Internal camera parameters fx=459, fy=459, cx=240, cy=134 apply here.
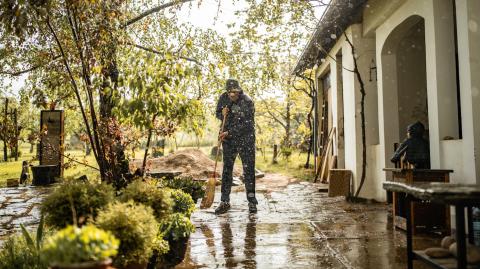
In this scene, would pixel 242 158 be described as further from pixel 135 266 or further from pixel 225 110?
pixel 135 266

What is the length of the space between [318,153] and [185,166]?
4464 millimetres

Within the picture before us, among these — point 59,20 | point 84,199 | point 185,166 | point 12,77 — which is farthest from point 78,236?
point 185,166

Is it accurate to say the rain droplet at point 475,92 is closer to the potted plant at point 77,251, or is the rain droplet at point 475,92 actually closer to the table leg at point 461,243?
the table leg at point 461,243

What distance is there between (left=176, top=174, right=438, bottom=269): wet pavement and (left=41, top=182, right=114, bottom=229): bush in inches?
46.9

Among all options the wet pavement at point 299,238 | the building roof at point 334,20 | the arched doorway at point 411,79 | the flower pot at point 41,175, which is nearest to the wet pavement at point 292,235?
the wet pavement at point 299,238

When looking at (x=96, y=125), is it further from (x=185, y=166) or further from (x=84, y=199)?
(x=185, y=166)

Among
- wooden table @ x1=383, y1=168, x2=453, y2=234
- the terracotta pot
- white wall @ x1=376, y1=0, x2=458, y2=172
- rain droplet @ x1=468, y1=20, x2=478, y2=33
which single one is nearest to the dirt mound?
white wall @ x1=376, y1=0, x2=458, y2=172

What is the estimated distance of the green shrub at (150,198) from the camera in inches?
132

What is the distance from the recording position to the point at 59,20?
Answer: 5797 mm

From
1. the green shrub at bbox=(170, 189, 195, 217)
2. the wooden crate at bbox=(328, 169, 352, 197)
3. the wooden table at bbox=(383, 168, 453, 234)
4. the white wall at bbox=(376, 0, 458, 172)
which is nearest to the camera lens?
the green shrub at bbox=(170, 189, 195, 217)

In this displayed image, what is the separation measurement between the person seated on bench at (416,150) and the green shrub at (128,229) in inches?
150

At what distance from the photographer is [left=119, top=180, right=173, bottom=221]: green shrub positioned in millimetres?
3365

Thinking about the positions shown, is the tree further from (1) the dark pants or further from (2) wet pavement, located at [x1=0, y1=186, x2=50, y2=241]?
(1) the dark pants

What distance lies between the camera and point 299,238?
5074mm
